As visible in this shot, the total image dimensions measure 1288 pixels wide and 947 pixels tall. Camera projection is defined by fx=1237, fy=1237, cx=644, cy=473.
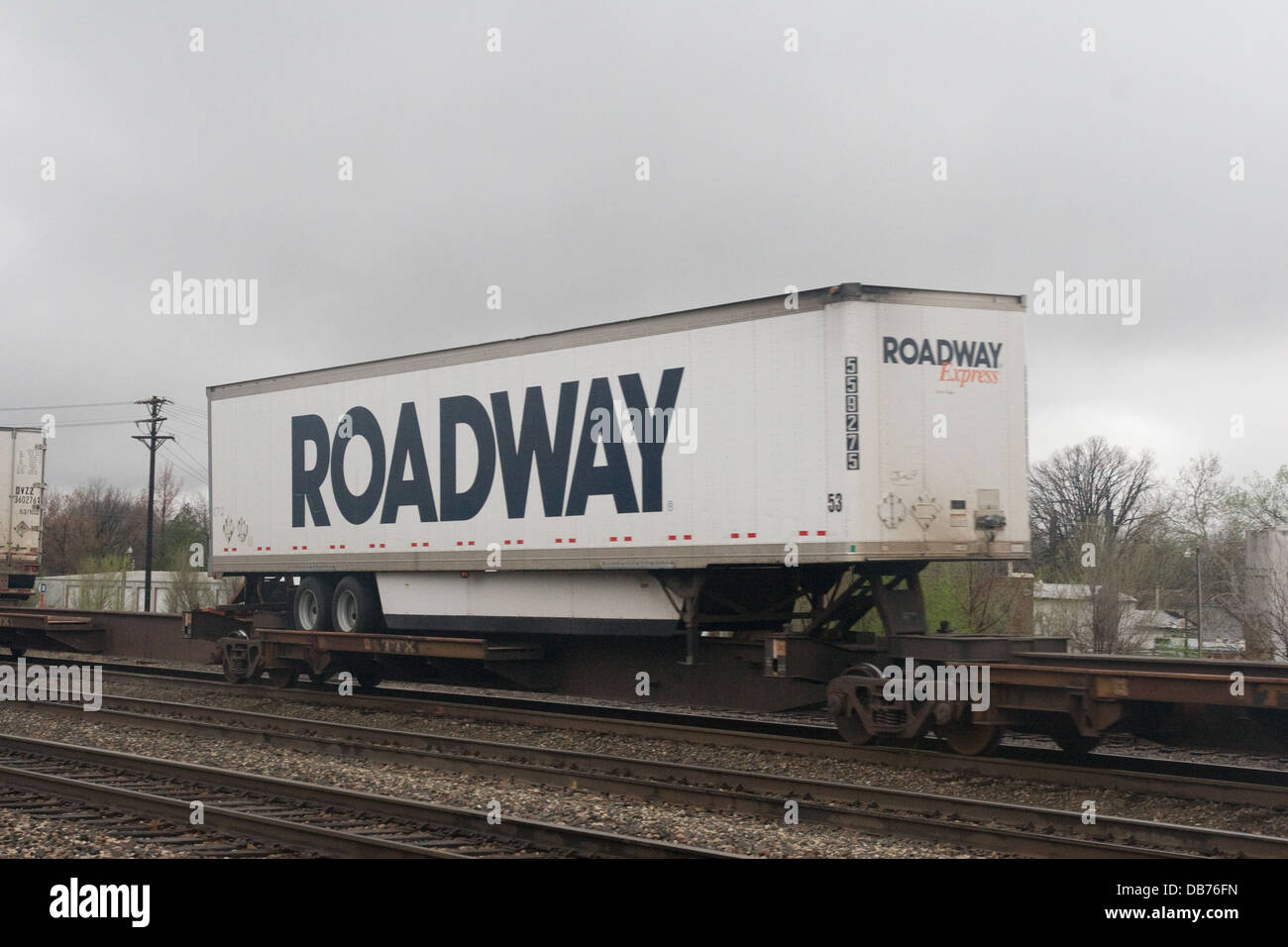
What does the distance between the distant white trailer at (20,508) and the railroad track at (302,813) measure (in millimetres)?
14073

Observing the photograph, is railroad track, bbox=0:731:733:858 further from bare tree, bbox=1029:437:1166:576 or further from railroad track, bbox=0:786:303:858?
bare tree, bbox=1029:437:1166:576

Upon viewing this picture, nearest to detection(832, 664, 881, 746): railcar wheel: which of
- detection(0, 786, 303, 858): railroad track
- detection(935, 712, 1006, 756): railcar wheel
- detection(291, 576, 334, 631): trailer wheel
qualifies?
detection(935, 712, 1006, 756): railcar wheel

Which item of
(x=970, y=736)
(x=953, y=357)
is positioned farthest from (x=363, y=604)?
(x=953, y=357)

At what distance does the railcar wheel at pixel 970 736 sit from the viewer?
12289 millimetres

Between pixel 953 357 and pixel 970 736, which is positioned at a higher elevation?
pixel 953 357

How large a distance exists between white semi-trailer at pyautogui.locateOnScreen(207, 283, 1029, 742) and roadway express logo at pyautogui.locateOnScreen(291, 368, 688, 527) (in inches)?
1.1

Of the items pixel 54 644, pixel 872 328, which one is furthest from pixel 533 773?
pixel 54 644

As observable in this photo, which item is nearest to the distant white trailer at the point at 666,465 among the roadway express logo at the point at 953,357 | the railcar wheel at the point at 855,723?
the roadway express logo at the point at 953,357

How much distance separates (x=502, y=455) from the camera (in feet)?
51.7

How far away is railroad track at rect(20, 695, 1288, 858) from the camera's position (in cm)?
853

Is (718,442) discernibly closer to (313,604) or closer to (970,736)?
(970,736)

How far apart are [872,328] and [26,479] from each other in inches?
781

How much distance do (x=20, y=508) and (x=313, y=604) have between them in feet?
31.7

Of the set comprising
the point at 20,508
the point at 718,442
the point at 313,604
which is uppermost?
the point at 718,442
